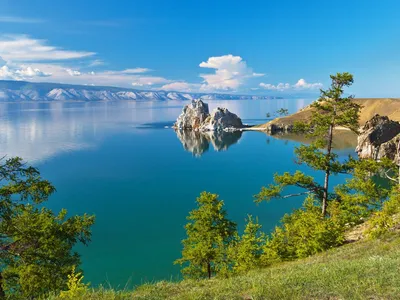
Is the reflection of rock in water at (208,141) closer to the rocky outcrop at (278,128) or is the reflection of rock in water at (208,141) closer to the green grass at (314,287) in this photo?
the rocky outcrop at (278,128)

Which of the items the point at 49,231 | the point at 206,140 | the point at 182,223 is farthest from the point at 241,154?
the point at 49,231

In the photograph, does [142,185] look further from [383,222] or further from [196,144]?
[196,144]

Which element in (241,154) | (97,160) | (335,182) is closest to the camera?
(335,182)

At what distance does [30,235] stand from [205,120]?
18163cm

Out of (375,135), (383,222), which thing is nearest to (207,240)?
(383,222)

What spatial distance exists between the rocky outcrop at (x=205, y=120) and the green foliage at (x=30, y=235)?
170802 mm

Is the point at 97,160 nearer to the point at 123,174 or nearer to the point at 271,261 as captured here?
the point at 123,174

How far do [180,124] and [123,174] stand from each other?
118308mm

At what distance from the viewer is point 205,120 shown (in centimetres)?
19412

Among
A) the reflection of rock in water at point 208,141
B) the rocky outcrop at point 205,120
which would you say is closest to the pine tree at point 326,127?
the reflection of rock in water at point 208,141

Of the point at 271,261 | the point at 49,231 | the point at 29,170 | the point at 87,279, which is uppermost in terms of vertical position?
the point at 29,170

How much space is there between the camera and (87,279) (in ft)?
106

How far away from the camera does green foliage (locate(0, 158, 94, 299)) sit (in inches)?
514

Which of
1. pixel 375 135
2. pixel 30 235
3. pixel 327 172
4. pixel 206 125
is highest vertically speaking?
pixel 327 172
